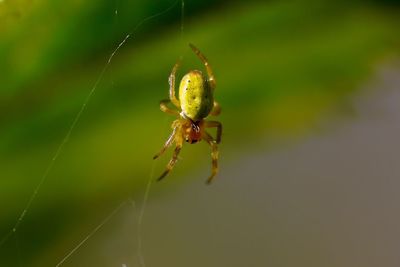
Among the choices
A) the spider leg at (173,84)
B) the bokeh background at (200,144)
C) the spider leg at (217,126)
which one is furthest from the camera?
the spider leg at (217,126)

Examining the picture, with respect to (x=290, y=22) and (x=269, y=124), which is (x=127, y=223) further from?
(x=290, y=22)

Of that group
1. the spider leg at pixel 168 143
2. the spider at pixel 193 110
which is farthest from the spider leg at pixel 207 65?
the spider leg at pixel 168 143

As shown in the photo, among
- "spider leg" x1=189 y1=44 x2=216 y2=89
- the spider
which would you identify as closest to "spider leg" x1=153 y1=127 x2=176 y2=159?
the spider

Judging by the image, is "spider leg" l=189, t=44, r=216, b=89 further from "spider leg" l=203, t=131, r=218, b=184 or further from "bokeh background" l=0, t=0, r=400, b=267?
"spider leg" l=203, t=131, r=218, b=184

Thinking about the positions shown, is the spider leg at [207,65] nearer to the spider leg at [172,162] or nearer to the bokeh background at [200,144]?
the bokeh background at [200,144]

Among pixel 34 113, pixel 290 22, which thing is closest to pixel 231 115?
pixel 290 22

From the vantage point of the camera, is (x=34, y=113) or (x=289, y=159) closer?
(x=34, y=113)
